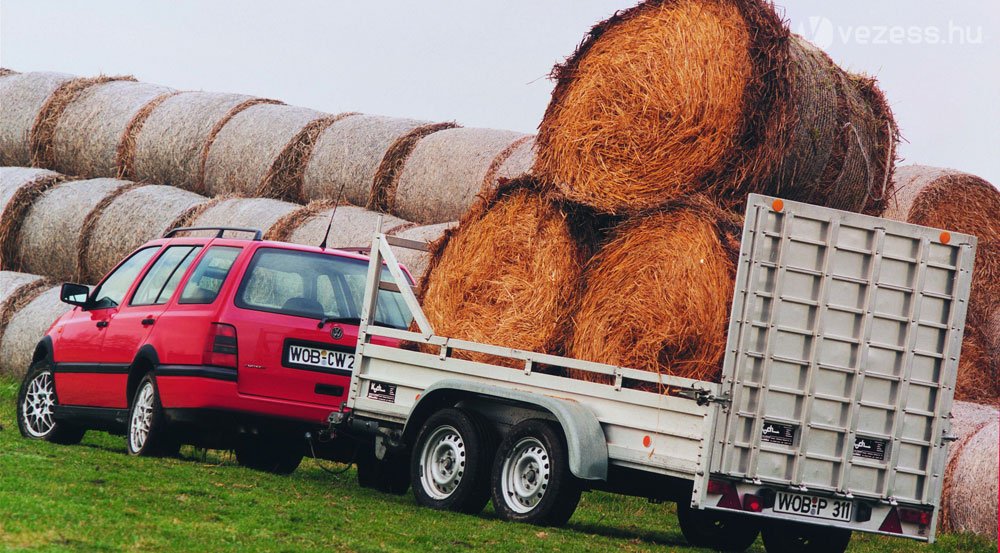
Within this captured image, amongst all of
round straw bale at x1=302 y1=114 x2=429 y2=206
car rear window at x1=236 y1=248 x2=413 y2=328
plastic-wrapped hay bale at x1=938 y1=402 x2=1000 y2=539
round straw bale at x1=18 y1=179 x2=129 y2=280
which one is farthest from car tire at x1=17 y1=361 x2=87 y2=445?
plastic-wrapped hay bale at x1=938 y1=402 x2=1000 y2=539

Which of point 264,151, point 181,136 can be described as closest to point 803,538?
point 264,151

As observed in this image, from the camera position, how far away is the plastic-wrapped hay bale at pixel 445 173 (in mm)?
15148

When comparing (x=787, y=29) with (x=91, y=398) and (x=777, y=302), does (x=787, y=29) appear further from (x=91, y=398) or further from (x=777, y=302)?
(x=91, y=398)

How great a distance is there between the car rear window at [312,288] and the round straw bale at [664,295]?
2090 millimetres

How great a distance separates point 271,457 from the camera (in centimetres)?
1131

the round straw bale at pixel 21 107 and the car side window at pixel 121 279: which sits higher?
the round straw bale at pixel 21 107

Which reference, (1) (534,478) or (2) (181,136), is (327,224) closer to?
(2) (181,136)

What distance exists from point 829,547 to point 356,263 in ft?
13.5

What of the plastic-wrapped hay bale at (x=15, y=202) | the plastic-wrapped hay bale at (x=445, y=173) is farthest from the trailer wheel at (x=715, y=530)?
the plastic-wrapped hay bale at (x=15, y=202)

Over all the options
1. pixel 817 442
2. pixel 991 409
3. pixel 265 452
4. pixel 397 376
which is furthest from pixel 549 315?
pixel 991 409

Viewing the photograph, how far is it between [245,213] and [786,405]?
9.73 meters

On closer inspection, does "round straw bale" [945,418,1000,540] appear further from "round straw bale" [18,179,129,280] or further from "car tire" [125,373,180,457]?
"round straw bale" [18,179,129,280]

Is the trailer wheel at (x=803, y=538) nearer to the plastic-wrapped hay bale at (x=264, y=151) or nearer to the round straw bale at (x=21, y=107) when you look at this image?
the plastic-wrapped hay bale at (x=264, y=151)

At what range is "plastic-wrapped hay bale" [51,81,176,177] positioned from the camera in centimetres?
1862
